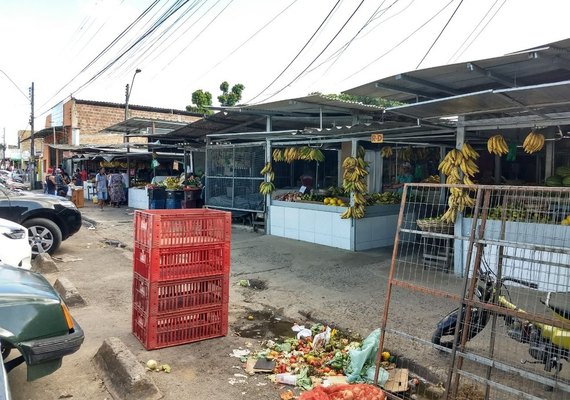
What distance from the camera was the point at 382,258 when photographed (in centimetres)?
905

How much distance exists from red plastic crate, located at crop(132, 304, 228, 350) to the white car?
264 cm

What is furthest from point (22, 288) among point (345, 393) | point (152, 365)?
point (345, 393)

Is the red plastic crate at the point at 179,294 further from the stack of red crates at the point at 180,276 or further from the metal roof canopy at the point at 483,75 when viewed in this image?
the metal roof canopy at the point at 483,75

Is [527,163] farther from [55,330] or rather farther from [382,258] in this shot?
[55,330]

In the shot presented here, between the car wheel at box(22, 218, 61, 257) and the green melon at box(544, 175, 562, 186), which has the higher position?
the green melon at box(544, 175, 562, 186)

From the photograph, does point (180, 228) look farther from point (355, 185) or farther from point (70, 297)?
point (355, 185)

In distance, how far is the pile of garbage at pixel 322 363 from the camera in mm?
3789

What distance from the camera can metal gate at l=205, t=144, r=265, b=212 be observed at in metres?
12.2

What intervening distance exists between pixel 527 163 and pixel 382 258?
16.9ft

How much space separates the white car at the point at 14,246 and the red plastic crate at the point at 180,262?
8.79 feet

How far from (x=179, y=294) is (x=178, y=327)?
1.18 feet

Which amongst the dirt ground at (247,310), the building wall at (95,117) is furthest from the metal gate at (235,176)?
the building wall at (95,117)

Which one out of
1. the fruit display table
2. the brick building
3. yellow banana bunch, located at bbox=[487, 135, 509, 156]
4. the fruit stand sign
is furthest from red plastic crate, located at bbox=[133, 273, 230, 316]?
the brick building

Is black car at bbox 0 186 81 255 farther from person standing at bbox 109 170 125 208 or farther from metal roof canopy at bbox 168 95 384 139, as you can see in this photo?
person standing at bbox 109 170 125 208
